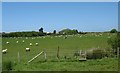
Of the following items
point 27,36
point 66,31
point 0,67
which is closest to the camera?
point 0,67

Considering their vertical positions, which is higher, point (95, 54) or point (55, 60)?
point (95, 54)

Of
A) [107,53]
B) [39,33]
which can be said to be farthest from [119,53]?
[39,33]

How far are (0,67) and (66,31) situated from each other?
54.4 meters

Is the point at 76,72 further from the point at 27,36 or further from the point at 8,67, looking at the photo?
the point at 27,36

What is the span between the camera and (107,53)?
60.1 ft

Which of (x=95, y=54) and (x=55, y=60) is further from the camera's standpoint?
(x=95, y=54)

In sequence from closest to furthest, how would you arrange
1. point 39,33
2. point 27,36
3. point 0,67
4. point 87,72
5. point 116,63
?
1. point 87,72
2. point 0,67
3. point 116,63
4. point 27,36
5. point 39,33

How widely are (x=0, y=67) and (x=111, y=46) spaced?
33.8 ft

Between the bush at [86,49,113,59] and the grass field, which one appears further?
the bush at [86,49,113,59]

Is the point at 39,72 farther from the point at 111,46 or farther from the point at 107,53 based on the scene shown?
the point at 111,46

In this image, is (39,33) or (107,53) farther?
(39,33)

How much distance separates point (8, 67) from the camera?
1244 cm

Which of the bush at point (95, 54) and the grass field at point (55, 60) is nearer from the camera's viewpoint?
the grass field at point (55, 60)

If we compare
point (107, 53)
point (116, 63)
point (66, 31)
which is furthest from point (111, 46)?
point (66, 31)
